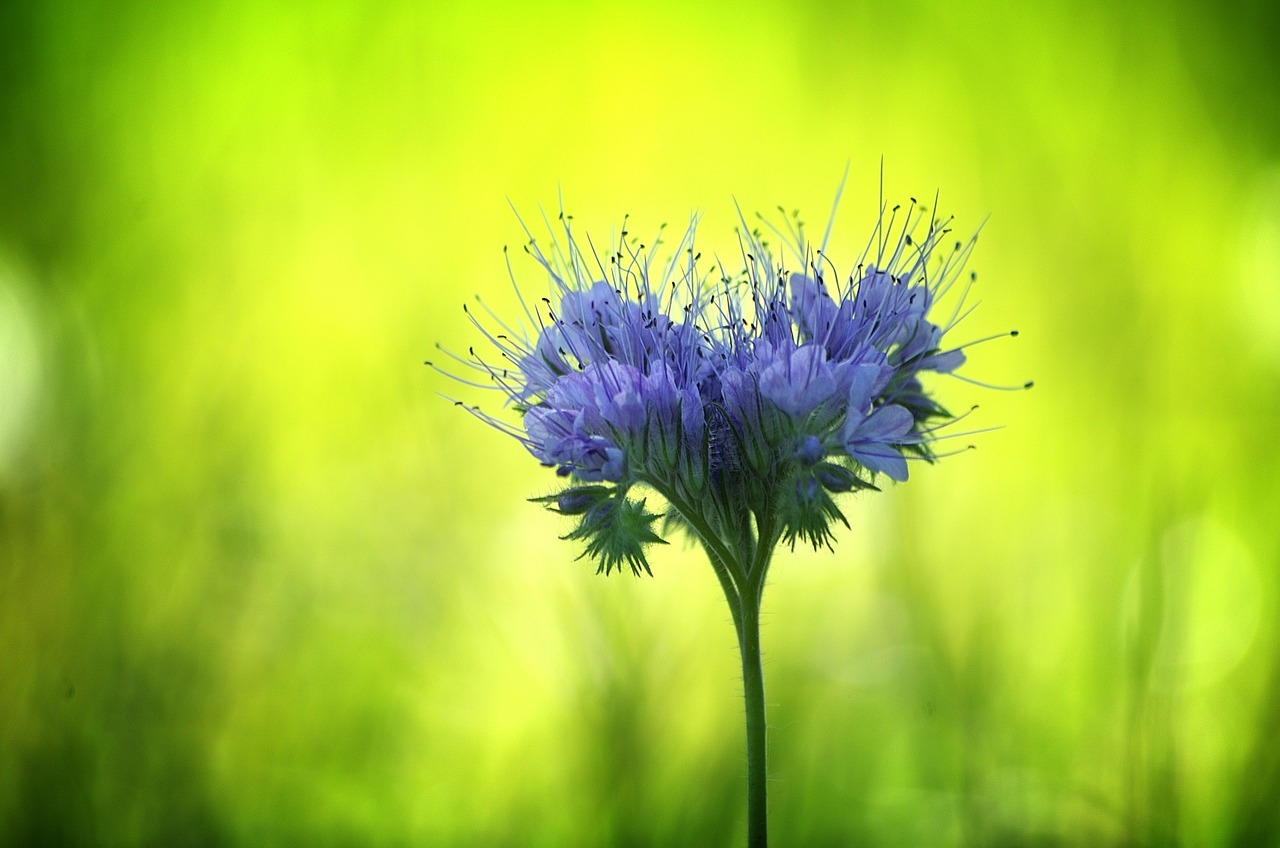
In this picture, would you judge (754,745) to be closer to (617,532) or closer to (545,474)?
(617,532)

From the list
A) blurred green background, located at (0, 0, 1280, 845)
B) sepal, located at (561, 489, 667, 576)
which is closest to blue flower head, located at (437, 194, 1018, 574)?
sepal, located at (561, 489, 667, 576)

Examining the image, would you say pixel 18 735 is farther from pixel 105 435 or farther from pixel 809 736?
pixel 809 736

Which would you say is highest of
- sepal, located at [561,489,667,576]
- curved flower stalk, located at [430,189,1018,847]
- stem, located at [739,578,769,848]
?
curved flower stalk, located at [430,189,1018,847]

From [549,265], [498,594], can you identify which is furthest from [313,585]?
[549,265]

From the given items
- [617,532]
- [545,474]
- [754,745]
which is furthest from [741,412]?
[545,474]

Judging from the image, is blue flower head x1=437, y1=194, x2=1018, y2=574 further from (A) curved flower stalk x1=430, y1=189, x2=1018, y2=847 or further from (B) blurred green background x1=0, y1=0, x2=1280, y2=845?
(B) blurred green background x1=0, y1=0, x2=1280, y2=845

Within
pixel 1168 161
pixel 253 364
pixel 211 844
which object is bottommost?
pixel 211 844

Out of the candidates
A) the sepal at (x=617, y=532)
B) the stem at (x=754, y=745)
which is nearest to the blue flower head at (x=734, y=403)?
the sepal at (x=617, y=532)
